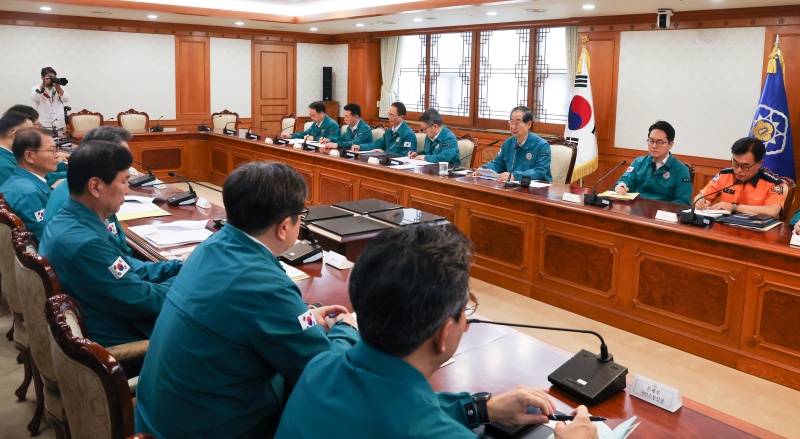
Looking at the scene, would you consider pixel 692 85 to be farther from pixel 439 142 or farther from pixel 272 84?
pixel 272 84

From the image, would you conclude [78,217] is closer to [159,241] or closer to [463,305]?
[159,241]

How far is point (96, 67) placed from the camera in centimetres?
882

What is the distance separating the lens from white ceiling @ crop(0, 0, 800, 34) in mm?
5781

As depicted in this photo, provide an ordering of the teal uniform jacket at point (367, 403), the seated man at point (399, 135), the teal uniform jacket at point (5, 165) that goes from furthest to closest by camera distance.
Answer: the seated man at point (399, 135)
the teal uniform jacket at point (5, 165)
the teal uniform jacket at point (367, 403)

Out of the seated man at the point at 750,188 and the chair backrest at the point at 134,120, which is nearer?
the seated man at the point at 750,188

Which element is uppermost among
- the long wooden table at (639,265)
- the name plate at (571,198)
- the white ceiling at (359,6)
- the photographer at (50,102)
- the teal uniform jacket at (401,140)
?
the white ceiling at (359,6)

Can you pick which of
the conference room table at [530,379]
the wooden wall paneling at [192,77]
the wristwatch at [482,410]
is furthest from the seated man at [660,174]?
the wooden wall paneling at [192,77]

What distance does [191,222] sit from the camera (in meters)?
3.25

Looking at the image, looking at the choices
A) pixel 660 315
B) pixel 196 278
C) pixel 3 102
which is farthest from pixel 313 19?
pixel 196 278

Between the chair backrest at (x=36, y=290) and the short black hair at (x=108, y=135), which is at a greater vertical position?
the short black hair at (x=108, y=135)

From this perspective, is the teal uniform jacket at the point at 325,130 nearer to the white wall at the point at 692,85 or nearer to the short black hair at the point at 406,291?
the white wall at the point at 692,85

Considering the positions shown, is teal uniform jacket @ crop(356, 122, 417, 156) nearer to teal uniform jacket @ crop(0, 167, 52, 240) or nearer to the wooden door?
the wooden door

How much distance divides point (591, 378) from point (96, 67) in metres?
9.02

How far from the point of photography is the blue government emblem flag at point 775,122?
17.6ft
